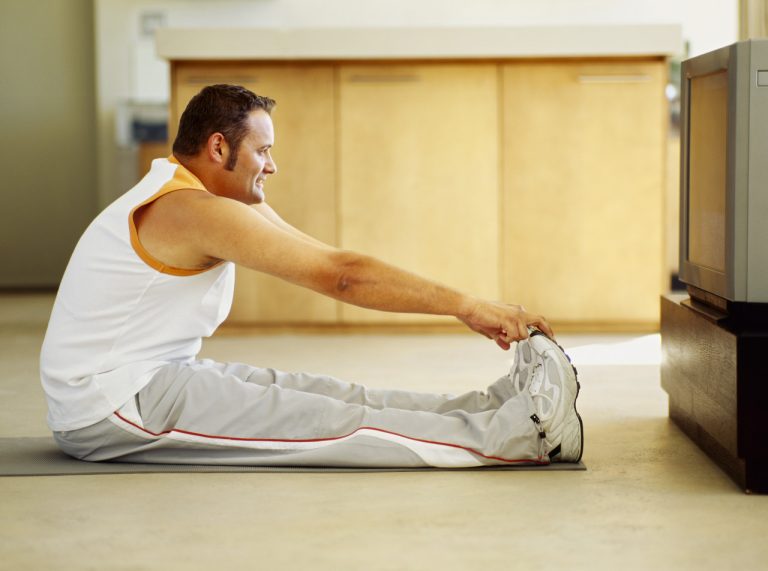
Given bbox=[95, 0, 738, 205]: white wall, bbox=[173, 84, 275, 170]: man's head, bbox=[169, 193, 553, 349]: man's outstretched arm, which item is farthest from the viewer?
bbox=[95, 0, 738, 205]: white wall

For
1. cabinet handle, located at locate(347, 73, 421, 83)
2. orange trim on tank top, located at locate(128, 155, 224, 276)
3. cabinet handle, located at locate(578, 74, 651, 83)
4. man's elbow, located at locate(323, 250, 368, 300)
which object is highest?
cabinet handle, located at locate(347, 73, 421, 83)

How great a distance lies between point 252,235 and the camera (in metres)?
→ 1.98

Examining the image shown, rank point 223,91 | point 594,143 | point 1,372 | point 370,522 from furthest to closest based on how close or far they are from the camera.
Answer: point 594,143 → point 1,372 → point 223,91 → point 370,522

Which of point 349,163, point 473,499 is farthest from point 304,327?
point 473,499

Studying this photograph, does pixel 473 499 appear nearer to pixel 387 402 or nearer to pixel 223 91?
pixel 387 402

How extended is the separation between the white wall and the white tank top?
13.2 ft

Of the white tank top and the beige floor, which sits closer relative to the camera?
the beige floor

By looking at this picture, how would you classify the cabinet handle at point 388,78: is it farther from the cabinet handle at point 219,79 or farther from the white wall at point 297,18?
the white wall at point 297,18

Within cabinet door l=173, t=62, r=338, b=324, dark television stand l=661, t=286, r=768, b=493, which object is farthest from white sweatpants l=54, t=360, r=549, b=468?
cabinet door l=173, t=62, r=338, b=324

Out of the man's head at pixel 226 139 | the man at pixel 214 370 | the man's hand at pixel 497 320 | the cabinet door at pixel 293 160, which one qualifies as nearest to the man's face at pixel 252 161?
the man's head at pixel 226 139

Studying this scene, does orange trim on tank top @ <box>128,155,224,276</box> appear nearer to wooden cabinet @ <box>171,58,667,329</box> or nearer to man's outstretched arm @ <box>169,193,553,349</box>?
man's outstretched arm @ <box>169,193,553,349</box>

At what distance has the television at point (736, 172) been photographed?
6.38 feet

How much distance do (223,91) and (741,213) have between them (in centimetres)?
102

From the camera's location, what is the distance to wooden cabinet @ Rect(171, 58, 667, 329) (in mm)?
4152
